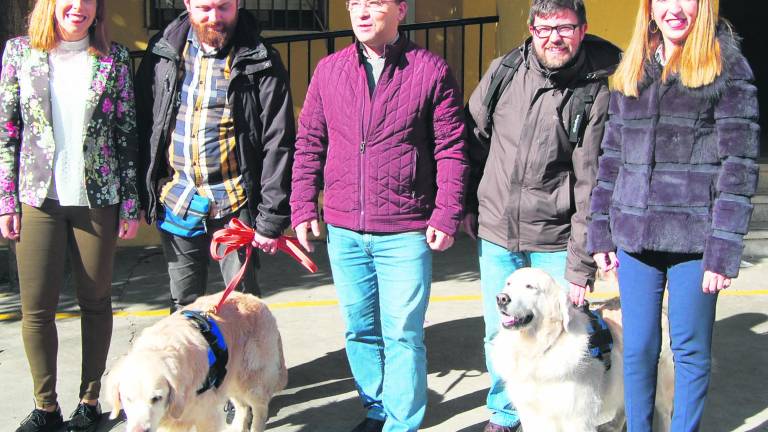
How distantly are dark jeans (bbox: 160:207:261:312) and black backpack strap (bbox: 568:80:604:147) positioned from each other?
162 centimetres

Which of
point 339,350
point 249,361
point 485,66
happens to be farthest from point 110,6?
point 249,361

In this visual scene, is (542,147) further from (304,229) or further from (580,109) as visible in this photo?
(304,229)

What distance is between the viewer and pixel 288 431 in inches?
166

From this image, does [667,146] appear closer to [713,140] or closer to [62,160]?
[713,140]

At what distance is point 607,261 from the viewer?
3459mm

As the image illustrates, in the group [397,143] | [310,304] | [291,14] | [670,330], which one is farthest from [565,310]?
[291,14]

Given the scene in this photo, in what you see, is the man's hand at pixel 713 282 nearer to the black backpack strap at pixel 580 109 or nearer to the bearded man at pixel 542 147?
the bearded man at pixel 542 147

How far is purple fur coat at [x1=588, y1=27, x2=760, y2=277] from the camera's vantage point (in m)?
3.03

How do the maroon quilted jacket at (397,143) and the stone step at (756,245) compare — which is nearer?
the maroon quilted jacket at (397,143)

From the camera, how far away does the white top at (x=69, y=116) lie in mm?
3828

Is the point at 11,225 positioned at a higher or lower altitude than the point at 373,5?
lower

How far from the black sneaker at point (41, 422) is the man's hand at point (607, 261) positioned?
9.22 feet

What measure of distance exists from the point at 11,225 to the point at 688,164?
3.06 m

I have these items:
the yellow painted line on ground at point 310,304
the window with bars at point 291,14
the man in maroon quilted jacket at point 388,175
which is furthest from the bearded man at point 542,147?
the window with bars at point 291,14
